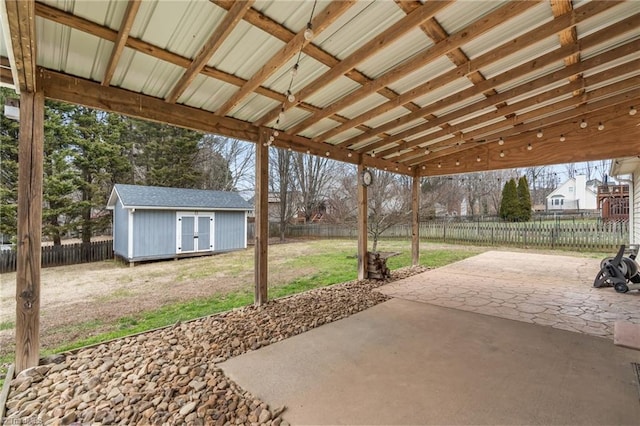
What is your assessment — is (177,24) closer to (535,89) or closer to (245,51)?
(245,51)

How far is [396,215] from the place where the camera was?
9.26 meters

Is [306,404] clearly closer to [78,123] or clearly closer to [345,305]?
[345,305]

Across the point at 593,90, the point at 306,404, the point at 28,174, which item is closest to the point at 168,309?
the point at 28,174

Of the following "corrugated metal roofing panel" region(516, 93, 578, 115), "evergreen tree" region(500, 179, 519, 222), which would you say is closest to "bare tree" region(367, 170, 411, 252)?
"corrugated metal roofing panel" region(516, 93, 578, 115)

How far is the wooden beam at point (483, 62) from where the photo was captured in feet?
7.54

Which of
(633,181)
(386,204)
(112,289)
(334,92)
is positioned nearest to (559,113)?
(334,92)

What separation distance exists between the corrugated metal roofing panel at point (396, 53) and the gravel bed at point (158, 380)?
2.87 m

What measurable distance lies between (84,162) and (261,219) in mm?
9731

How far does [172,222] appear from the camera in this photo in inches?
390

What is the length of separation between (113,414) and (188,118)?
283 cm

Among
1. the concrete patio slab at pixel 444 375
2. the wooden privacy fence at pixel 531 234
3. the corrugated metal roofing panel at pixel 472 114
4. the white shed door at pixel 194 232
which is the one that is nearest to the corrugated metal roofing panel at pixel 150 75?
the concrete patio slab at pixel 444 375

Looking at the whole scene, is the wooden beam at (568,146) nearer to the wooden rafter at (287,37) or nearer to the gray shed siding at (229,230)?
the wooden rafter at (287,37)

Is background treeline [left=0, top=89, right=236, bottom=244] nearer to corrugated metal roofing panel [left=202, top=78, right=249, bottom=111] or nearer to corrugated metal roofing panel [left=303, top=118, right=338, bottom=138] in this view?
corrugated metal roofing panel [left=202, top=78, right=249, bottom=111]

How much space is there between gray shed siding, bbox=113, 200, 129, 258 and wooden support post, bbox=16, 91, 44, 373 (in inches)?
287
